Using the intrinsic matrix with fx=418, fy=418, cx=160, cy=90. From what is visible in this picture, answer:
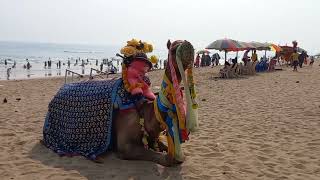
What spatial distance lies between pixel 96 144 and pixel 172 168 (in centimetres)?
131

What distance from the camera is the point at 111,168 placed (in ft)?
19.3

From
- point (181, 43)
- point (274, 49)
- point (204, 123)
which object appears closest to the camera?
point (181, 43)

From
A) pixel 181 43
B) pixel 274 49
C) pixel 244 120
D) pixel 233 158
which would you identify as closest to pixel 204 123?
pixel 244 120

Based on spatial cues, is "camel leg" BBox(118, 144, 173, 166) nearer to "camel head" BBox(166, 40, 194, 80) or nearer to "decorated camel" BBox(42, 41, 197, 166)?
"decorated camel" BBox(42, 41, 197, 166)

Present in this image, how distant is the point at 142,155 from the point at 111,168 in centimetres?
47

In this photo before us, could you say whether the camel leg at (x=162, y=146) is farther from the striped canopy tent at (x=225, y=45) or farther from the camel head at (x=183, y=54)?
the striped canopy tent at (x=225, y=45)

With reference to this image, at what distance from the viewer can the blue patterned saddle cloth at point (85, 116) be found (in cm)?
631

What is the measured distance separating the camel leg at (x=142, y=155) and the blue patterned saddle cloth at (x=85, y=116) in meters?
0.39

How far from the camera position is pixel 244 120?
982cm

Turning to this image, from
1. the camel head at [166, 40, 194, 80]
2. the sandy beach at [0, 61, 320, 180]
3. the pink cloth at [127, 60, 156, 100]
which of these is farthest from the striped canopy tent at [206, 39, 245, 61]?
the camel head at [166, 40, 194, 80]

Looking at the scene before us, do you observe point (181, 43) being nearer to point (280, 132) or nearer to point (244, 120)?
point (280, 132)

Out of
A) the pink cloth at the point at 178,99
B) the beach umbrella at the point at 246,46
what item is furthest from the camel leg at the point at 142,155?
the beach umbrella at the point at 246,46

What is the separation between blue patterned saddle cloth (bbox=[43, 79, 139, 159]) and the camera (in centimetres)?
631

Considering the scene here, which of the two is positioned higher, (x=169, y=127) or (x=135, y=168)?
(x=169, y=127)
